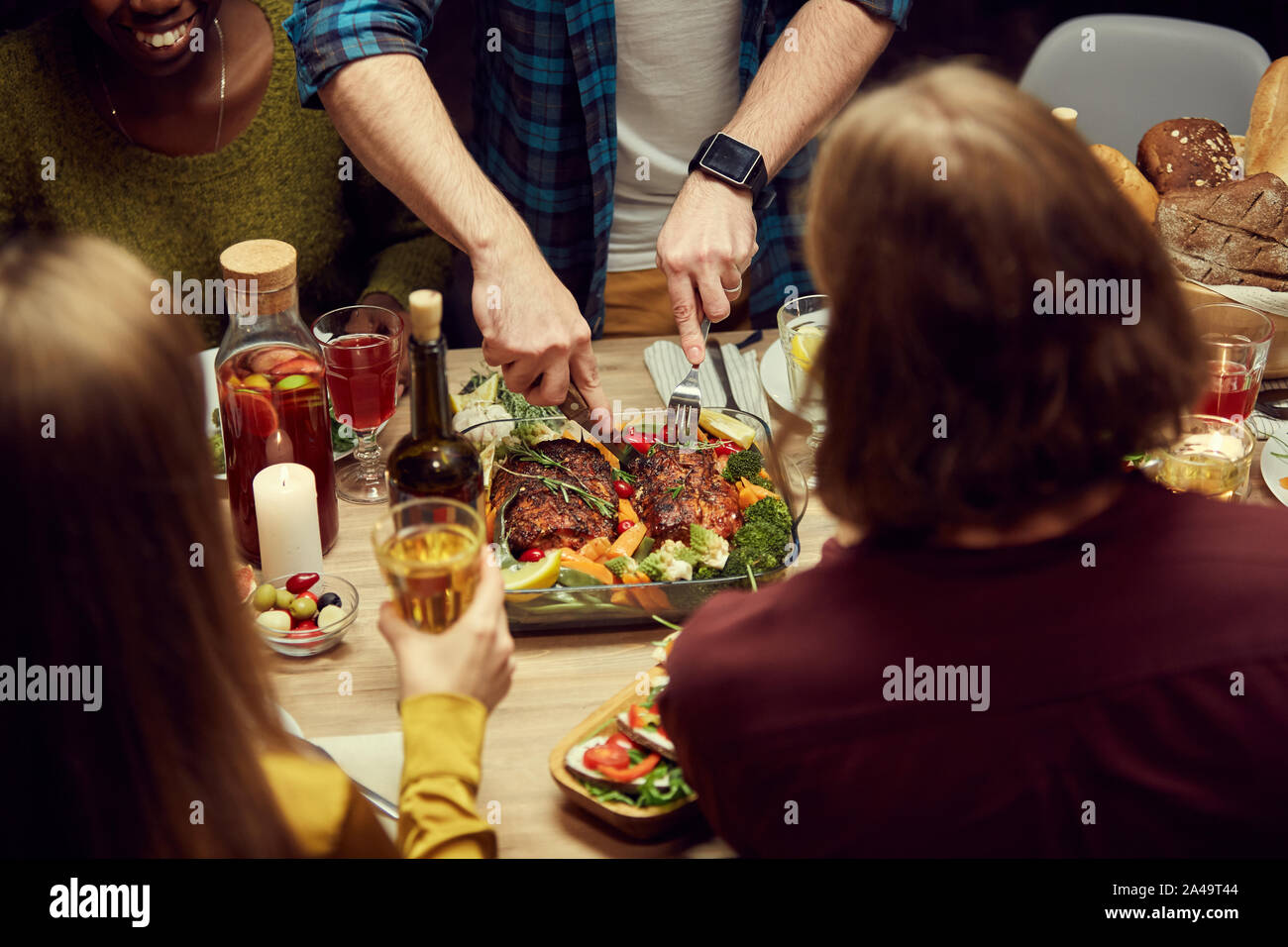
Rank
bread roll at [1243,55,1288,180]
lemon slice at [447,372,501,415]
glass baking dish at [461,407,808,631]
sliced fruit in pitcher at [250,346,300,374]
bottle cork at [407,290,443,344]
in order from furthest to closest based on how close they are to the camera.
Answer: bread roll at [1243,55,1288,180]
lemon slice at [447,372,501,415]
sliced fruit in pitcher at [250,346,300,374]
glass baking dish at [461,407,808,631]
bottle cork at [407,290,443,344]

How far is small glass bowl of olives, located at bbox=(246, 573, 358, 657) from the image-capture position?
4.76ft

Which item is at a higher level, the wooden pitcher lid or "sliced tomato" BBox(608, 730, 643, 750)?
the wooden pitcher lid

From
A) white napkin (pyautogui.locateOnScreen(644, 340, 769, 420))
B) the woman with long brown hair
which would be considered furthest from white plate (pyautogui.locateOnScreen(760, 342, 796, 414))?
the woman with long brown hair

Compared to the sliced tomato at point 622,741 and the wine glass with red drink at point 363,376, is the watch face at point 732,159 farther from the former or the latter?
the sliced tomato at point 622,741

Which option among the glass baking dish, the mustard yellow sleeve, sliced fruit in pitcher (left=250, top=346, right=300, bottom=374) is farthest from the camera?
sliced fruit in pitcher (left=250, top=346, right=300, bottom=374)

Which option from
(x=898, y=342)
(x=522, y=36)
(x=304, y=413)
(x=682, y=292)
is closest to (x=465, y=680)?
(x=898, y=342)

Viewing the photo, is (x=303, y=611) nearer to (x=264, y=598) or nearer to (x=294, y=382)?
(x=264, y=598)

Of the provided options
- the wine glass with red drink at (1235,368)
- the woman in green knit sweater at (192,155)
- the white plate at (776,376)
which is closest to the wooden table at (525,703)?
the white plate at (776,376)

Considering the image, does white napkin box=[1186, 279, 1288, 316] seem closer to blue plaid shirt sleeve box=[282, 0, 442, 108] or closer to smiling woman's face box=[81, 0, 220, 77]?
blue plaid shirt sleeve box=[282, 0, 442, 108]

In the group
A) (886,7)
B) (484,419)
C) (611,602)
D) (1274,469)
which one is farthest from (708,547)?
(886,7)

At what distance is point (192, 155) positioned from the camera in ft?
7.59

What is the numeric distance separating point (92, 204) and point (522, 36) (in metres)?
0.95

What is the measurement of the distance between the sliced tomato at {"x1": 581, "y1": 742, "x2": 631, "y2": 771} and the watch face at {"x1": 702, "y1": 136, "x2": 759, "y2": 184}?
1.09 m

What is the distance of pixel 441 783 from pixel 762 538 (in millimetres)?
645
